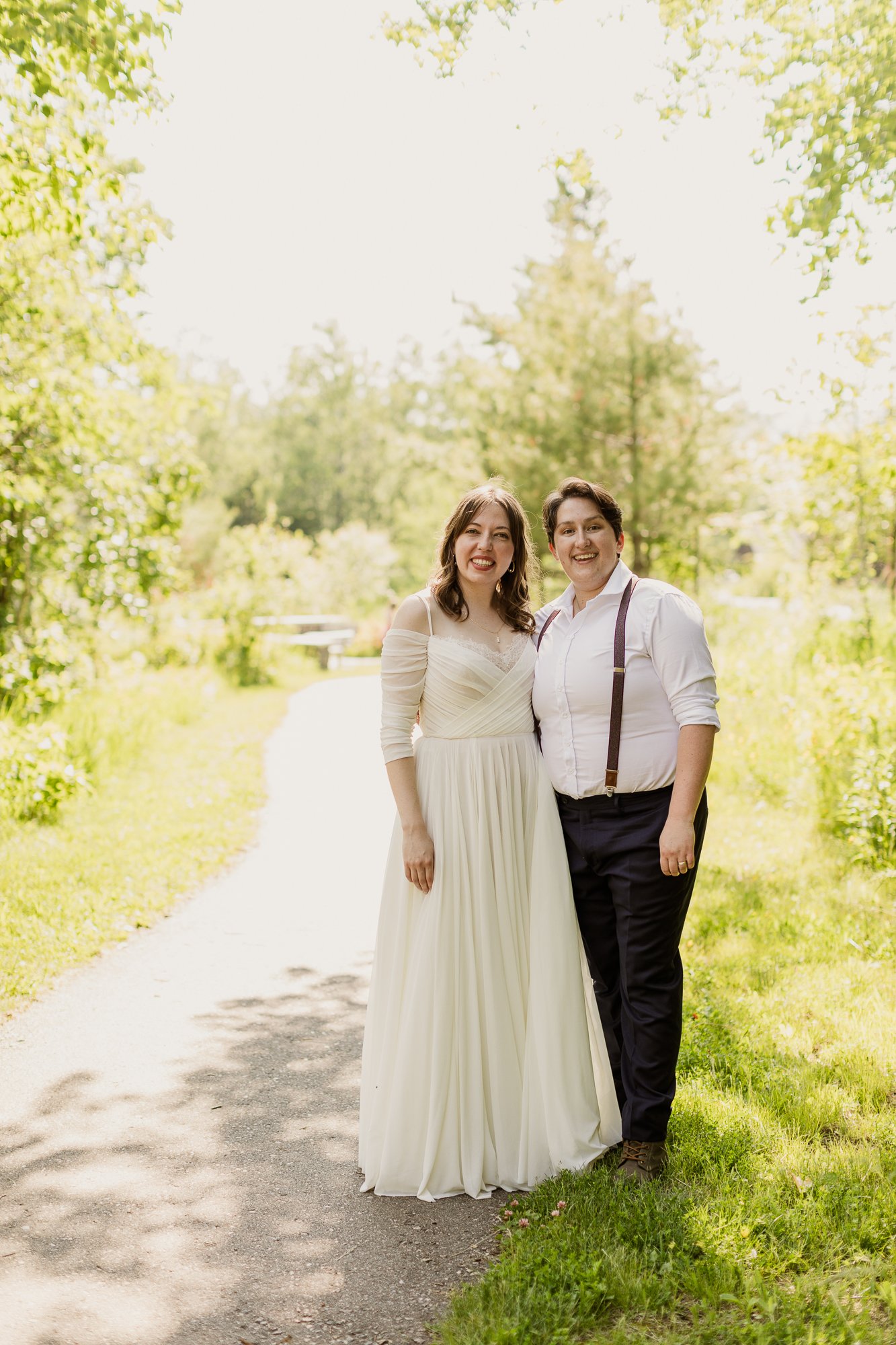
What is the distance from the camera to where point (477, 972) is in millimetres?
3697

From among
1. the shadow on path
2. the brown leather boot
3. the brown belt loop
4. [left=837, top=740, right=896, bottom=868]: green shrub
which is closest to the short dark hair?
the brown belt loop

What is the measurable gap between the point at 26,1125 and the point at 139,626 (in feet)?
46.5

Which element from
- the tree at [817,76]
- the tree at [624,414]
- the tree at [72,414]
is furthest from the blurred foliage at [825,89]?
the tree at [624,414]

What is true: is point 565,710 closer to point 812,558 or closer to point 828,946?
point 828,946

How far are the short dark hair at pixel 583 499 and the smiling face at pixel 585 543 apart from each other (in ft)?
0.04

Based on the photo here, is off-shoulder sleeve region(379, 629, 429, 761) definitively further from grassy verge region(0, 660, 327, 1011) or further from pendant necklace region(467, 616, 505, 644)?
grassy verge region(0, 660, 327, 1011)

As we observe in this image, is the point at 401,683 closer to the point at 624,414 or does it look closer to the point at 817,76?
the point at 817,76

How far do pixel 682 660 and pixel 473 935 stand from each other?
1.17 meters

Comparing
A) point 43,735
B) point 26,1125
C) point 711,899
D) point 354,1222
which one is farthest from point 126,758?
point 354,1222

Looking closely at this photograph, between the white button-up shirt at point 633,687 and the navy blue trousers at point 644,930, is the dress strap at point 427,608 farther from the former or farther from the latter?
the navy blue trousers at point 644,930

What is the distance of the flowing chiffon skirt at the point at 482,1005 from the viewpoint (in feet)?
11.9

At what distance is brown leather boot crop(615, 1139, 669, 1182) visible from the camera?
11.6 ft

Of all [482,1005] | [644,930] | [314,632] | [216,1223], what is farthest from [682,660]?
[314,632]

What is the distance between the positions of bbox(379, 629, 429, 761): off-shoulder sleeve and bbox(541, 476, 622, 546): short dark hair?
586 mm
